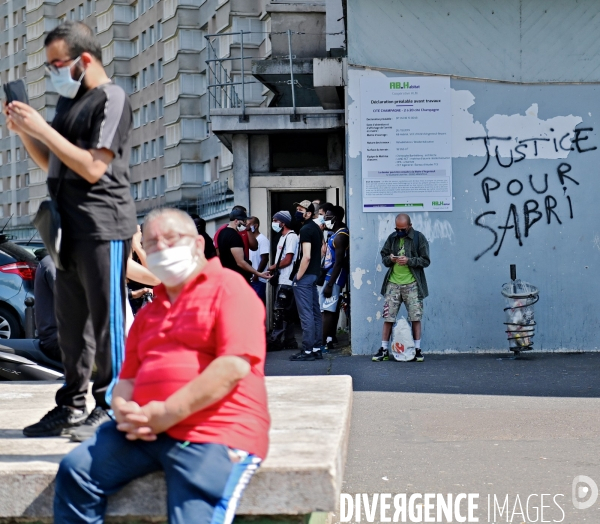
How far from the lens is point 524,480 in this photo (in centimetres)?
630

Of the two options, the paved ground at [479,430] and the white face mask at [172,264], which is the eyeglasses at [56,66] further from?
the paved ground at [479,430]

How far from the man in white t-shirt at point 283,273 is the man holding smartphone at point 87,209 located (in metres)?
9.42

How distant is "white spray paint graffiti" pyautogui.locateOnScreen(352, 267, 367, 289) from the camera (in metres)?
14.0

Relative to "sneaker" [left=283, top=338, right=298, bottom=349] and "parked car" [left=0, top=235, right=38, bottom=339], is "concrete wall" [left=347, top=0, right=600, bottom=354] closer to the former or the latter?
"sneaker" [left=283, top=338, right=298, bottom=349]

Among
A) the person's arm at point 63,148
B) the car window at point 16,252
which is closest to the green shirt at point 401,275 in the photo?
the car window at point 16,252

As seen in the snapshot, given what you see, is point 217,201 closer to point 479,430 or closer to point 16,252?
point 16,252

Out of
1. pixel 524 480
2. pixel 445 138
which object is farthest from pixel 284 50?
pixel 524 480

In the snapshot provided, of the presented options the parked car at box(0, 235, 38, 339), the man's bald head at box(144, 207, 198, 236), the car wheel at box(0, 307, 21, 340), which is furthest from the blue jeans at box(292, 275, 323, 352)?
the man's bald head at box(144, 207, 198, 236)

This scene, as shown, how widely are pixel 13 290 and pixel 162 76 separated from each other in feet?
177

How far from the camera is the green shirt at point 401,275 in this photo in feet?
43.5

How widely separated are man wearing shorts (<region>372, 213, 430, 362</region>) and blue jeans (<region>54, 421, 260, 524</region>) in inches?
375

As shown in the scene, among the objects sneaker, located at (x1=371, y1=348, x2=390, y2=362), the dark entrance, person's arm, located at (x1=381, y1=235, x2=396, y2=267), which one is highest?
the dark entrance

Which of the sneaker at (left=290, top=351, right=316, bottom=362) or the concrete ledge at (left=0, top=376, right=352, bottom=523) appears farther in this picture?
the sneaker at (left=290, top=351, right=316, bottom=362)

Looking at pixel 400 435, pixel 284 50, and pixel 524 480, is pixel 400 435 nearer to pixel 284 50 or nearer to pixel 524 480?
pixel 524 480
